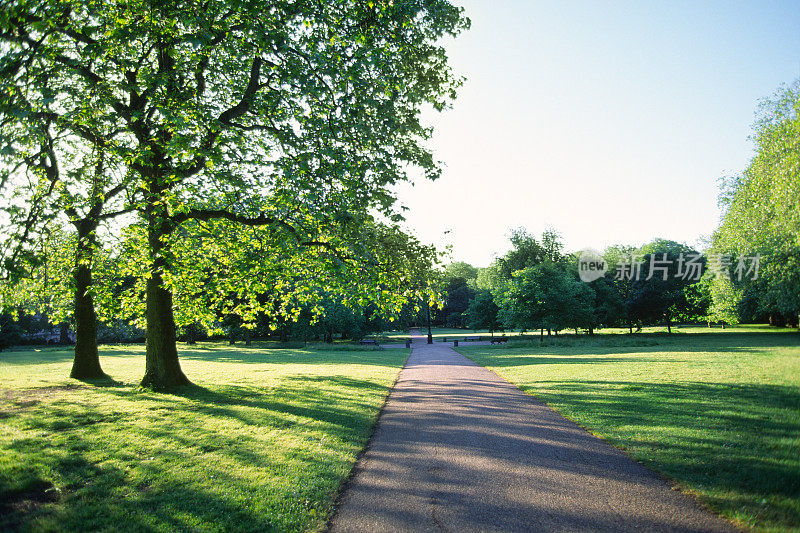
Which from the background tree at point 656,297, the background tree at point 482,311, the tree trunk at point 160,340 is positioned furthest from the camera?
the background tree at point 482,311

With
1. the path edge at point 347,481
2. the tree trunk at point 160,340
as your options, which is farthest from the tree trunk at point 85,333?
the path edge at point 347,481

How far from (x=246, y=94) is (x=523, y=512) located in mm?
11718

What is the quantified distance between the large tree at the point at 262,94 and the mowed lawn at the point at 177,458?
4184 mm

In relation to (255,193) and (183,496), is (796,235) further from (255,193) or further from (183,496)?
(255,193)

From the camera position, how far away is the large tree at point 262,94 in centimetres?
897

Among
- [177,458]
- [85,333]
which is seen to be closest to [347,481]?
Result: [177,458]

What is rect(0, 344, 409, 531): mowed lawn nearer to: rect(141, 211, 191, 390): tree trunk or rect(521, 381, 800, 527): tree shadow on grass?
rect(141, 211, 191, 390): tree trunk

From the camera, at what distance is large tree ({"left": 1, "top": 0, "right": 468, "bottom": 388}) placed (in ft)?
29.4

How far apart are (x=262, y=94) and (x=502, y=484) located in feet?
36.4

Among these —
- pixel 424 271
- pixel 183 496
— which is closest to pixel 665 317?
pixel 424 271

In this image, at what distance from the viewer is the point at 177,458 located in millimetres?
6609

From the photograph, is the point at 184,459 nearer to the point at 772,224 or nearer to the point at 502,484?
the point at 502,484

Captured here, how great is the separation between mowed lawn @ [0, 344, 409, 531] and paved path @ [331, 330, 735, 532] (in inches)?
24.4

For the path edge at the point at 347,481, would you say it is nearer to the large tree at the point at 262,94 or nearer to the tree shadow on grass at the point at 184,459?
the tree shadow on grass at the point at 184,459
